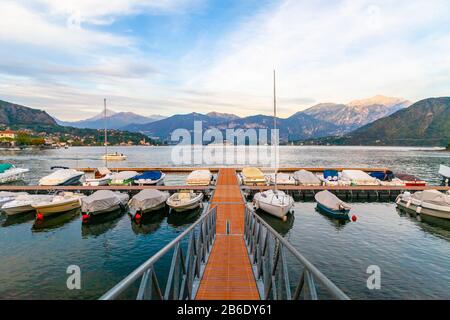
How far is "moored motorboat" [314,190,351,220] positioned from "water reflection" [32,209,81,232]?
93.0 ft

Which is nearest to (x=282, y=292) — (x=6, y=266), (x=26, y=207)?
(x=6, y=266)

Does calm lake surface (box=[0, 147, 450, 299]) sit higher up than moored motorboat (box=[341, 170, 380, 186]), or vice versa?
moored motorboat (box=[341, 170, 380, 186])

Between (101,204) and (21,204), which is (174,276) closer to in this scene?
(101,204)

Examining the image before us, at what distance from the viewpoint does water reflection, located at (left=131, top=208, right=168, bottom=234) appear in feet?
89.6

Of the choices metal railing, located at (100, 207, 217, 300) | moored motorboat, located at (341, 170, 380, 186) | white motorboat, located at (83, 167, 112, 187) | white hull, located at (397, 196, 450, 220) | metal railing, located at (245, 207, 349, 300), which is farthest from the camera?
moored motorboat, located at (341, 170, 380, 186)

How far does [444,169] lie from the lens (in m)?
55.6

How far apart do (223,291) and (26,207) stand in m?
31.4

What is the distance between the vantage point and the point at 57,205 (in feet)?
105

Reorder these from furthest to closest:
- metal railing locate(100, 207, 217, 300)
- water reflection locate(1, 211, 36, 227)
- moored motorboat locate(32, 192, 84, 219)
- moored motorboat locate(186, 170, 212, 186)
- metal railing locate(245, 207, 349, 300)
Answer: moored motorboat locate(186, 170, 212, 186)
moored motorboat locate(32, 192, 84, 219)
water reflection locate(1, 211, 36, 227)
metal railing locate(245, 207, 349, 300)
metal railing locate(100, 207, 217, 300)

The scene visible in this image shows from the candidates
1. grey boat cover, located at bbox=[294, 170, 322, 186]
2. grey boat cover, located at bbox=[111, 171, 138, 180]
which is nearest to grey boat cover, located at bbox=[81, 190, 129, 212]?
grey boat cover, located at bbox=[111, 171, 138, 180]

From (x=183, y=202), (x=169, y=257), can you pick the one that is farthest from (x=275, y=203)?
(x=169, y=257)

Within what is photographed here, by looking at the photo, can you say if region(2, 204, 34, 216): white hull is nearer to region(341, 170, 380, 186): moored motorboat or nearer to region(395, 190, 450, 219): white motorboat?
region(395, 190, 450, 219): white motorboat

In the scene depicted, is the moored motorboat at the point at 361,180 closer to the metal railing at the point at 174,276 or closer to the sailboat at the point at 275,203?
the sailboat at the point at 275,203

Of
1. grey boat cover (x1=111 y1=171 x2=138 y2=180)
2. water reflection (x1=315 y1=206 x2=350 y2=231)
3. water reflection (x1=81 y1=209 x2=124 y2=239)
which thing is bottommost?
water reflection (x1=315 y1=206 x2=350 y2=231)
